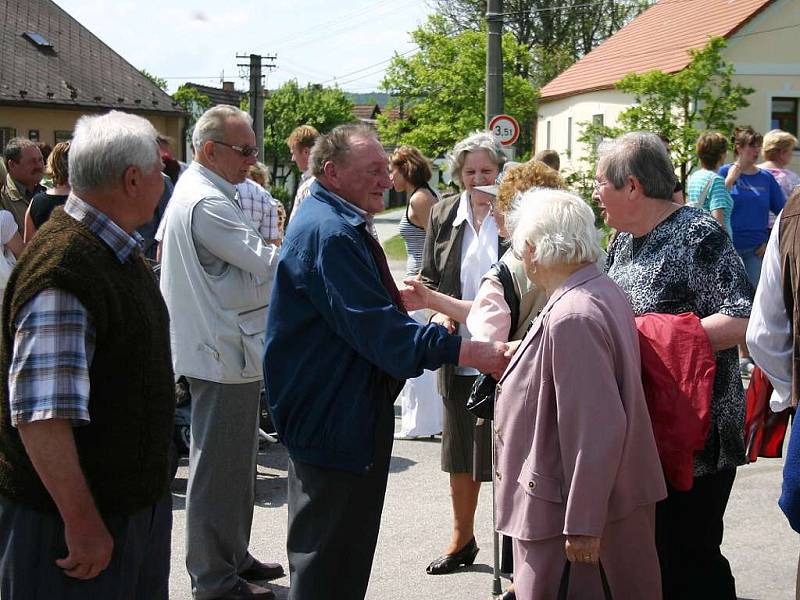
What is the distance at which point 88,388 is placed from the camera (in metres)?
2.75

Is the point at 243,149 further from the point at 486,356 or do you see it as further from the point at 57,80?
the point at 57,80

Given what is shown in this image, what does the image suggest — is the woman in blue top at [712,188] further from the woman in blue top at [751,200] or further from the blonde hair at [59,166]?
the blonde hair at [59,166]

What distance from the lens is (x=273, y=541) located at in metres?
5.76

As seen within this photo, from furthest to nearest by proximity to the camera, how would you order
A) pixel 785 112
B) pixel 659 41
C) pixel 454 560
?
pixel 659 41
pixel 785 112
pixel 454 560

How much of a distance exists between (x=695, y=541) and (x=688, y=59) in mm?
26284

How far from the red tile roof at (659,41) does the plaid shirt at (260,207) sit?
21263mm

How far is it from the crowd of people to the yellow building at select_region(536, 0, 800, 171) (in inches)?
758

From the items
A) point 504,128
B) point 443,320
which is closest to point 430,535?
point 443,320

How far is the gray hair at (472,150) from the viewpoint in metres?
5.67

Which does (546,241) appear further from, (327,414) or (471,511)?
(471,511)

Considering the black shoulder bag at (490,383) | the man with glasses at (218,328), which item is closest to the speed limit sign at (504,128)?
the man with glasses at (218,328)

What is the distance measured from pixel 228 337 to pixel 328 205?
1.24 metres

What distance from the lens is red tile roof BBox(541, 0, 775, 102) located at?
29953 millimetres

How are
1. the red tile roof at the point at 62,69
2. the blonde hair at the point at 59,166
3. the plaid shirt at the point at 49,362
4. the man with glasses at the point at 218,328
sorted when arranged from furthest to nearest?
1. the red tile roof at the point at 62,69
2. the blonde hair at the point at 59,166
3. the man with glasses at the point at 218,328
4. the plaid shirt at the point at 49,362
